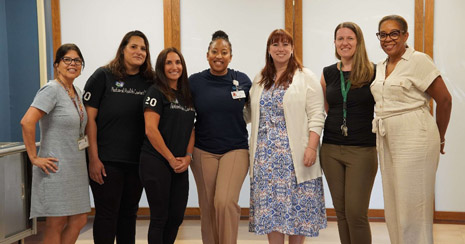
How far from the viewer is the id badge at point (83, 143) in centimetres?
300

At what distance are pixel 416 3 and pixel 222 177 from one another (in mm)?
2919

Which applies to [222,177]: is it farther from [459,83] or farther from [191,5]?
[459,83]

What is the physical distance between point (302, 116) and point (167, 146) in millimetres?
909

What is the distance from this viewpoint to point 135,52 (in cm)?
313

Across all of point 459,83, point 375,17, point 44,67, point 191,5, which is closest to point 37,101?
point 44,67

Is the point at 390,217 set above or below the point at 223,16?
below

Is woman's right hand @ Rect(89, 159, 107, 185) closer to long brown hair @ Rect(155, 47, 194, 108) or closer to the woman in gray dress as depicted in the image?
the woman in gray dress

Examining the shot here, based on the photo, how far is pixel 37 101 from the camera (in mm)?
2859

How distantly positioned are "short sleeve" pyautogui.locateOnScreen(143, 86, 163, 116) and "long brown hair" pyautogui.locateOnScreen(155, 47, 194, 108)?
0.04 meters

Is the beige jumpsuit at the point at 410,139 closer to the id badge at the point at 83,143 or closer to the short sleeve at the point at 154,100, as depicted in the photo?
the short sleeve at the point at 154,100

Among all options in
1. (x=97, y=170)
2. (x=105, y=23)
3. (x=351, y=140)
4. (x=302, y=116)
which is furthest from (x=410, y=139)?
(x=105, y=23)

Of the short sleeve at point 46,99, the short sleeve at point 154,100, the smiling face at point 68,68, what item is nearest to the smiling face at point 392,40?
the short sleeve at point 154,100

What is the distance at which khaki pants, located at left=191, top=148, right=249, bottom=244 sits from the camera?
3.13 m

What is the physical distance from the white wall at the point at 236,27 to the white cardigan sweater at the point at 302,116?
1898 millimetres
